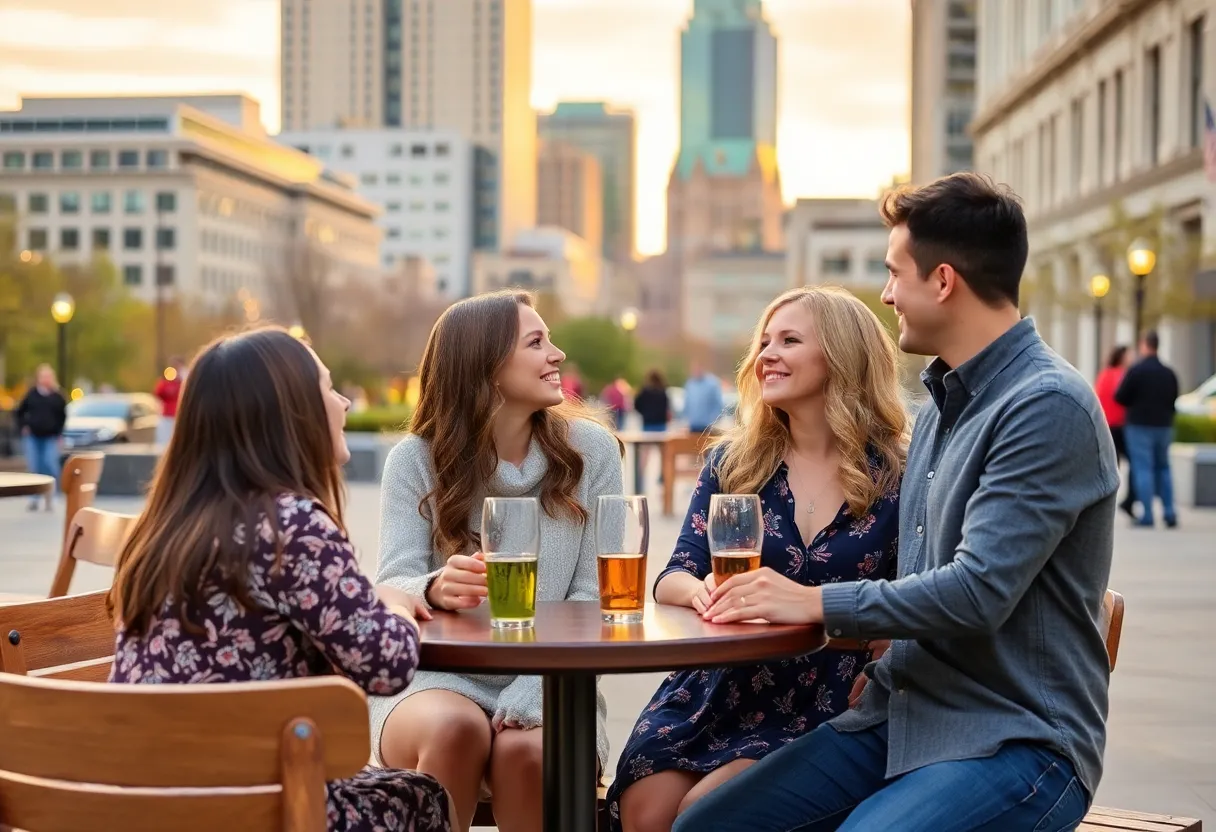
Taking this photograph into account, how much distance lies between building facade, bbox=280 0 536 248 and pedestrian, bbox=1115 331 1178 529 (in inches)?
6791

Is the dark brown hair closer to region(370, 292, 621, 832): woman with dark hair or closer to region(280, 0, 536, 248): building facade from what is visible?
region(370, 292, 621, 832): woman with dark hair

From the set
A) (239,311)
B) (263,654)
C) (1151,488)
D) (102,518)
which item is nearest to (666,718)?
(263,654)

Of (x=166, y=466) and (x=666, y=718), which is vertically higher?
(x=166, y=466)

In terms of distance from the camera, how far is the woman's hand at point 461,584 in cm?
376

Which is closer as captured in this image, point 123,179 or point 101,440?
point 101,440

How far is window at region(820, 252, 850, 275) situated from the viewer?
5022 inches

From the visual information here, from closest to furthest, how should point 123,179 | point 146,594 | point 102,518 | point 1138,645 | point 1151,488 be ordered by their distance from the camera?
point 146,594
point 102,518
point 1138,645
point 1151,488
point 123,179

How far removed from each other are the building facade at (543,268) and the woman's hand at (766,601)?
489 feet

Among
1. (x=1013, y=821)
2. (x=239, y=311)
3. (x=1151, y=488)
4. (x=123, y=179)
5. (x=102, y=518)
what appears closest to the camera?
(x=1013, y=821)

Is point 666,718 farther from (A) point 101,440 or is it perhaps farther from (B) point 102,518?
(A) point 101,440

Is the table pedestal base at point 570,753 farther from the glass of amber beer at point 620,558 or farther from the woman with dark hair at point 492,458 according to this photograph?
the woman with dark hair at point 492,458

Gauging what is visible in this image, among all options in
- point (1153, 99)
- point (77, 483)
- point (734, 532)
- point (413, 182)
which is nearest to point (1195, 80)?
point (1153, 99)

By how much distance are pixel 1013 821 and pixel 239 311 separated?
92.0m

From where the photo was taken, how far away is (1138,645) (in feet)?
32.3
